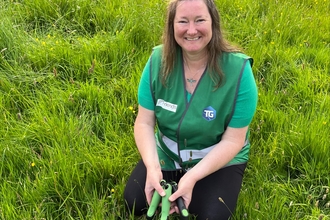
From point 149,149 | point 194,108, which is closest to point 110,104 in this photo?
point 149,149

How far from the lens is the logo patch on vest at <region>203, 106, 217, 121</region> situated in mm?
2070

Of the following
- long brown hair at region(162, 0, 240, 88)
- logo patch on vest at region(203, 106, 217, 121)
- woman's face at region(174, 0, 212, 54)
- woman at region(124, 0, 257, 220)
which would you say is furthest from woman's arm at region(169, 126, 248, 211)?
woman's face at region(174, 0, 212, 54)

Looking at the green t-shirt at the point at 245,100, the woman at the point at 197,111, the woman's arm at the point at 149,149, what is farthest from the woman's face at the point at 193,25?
the woman's arm at the point at 149,149

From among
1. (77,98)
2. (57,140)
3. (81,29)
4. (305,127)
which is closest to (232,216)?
(305,127)

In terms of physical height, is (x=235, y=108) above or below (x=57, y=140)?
above

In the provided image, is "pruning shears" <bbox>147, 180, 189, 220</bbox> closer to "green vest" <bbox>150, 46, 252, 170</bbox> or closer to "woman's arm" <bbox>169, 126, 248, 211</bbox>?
"woman's arm" <bbox>169, 126, 248, 211</bbox>

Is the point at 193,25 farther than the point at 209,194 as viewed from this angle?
No

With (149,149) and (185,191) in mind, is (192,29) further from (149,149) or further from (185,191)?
(185,191)

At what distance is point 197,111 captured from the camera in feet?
6.84

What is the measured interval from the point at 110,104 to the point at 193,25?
4.01 feet

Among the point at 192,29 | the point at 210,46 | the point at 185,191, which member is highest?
the point at 192,29

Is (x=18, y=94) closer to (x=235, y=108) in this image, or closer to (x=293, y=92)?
(x=235, y=108)

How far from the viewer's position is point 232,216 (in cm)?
217

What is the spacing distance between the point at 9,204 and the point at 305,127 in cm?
201
